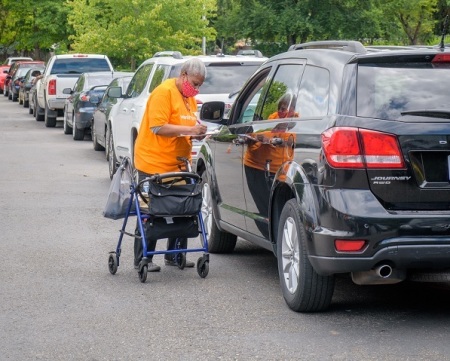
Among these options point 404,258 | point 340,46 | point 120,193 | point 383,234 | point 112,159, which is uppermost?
point 340,46

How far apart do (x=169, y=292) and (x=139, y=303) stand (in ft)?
1.57

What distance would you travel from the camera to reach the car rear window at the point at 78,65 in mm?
31406

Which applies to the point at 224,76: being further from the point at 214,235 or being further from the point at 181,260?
the point at 181,260

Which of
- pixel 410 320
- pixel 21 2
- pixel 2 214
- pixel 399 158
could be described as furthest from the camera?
pixel 21 2

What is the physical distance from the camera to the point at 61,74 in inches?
1236

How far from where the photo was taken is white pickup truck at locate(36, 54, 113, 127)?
31.0 metres

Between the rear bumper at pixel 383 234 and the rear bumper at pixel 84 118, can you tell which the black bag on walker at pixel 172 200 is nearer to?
the rear bumper at pixel 383 234

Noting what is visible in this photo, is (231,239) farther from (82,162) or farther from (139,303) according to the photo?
(82,162)

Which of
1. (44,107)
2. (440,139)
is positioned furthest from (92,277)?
(44,107)

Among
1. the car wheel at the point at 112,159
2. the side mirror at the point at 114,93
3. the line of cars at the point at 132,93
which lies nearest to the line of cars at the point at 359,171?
the line of cars at the point at 132,93

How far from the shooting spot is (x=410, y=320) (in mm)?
7602

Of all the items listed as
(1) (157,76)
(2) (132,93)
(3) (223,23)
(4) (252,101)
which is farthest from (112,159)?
(3) (223,23)

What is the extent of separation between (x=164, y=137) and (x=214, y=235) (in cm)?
134

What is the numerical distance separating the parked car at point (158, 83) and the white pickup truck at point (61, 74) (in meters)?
13.4
